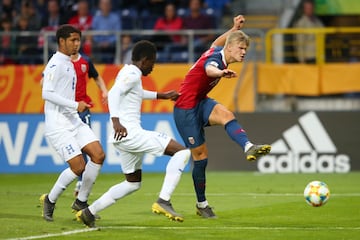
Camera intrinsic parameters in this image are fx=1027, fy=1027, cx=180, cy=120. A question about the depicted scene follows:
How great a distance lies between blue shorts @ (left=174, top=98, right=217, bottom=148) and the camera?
42.5ft

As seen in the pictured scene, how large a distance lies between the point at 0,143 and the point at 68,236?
10573 millimetres

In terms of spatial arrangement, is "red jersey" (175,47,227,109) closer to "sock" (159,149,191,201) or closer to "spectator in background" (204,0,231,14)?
"sock" (159,149,191,201)

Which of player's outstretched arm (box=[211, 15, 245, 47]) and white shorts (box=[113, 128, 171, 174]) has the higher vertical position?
player's outstretched arm (box=[211, 15, 245, 47])

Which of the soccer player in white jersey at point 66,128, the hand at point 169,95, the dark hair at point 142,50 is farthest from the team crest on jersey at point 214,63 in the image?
the soccer player in white jersey at point 66,128

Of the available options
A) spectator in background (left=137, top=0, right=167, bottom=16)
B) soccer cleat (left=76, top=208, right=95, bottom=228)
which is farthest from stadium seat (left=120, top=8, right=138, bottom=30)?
soccer cleat (left=76, top=208, right=95, bottom=228)

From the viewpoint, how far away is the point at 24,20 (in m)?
23.4

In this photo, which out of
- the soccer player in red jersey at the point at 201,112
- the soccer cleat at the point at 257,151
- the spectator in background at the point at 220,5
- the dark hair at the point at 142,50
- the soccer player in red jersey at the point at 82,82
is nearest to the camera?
the soccer cleat at the point at 257,151

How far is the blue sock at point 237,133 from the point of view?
40.6 ft

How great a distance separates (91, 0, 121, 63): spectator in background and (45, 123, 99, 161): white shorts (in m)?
9.81

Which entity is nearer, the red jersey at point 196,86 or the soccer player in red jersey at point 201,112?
the soccer player in red jersey at point 201,112

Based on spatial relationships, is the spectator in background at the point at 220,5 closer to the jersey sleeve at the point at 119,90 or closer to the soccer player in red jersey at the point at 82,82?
the soccer player in red jersey at the point at 82,82

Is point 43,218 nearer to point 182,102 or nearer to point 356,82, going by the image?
point 182,102

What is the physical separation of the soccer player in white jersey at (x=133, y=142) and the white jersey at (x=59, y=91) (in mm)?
759

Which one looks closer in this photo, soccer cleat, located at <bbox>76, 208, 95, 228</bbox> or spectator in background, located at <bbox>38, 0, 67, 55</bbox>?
soccer cleat, located at <bbox>76, 208, 95, 228</bbox>
